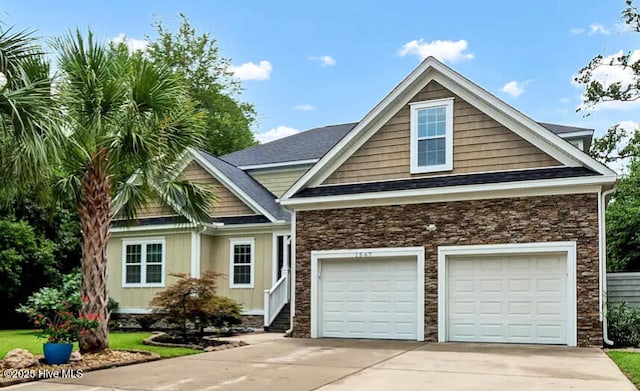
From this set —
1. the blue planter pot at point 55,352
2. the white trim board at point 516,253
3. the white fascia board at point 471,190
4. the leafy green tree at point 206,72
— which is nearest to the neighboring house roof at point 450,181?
the white fascia board at point 471,190

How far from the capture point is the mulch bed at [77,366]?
871 centimetres

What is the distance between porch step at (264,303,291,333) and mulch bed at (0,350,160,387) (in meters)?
6.10

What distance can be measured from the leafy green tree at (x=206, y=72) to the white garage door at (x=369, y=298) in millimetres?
22645

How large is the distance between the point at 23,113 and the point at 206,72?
30589 millimetres

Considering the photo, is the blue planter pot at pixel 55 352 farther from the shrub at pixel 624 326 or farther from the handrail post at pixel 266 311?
the shrub at pixel 624 326

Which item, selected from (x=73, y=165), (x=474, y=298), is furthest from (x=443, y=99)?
(x=73, y=165)

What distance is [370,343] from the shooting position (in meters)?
13.7

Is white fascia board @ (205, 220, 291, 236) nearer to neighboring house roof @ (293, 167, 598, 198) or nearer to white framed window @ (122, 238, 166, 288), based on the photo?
white framed window @ (122, 238, 166, 288)

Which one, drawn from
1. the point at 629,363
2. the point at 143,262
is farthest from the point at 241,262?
the point at 629,363

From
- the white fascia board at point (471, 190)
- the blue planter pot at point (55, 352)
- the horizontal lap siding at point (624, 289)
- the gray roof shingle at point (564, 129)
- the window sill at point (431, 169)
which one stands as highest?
the gray roof shingle at point (564, 129)

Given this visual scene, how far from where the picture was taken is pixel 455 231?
45.3 feet

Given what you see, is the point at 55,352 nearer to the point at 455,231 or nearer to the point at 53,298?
the point at 53,298

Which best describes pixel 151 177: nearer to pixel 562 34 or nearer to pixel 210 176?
pixel 210 176

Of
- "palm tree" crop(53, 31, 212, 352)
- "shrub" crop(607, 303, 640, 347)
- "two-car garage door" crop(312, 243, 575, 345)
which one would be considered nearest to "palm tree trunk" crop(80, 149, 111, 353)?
"palm tree" crop(53, 31, 212, 352)
